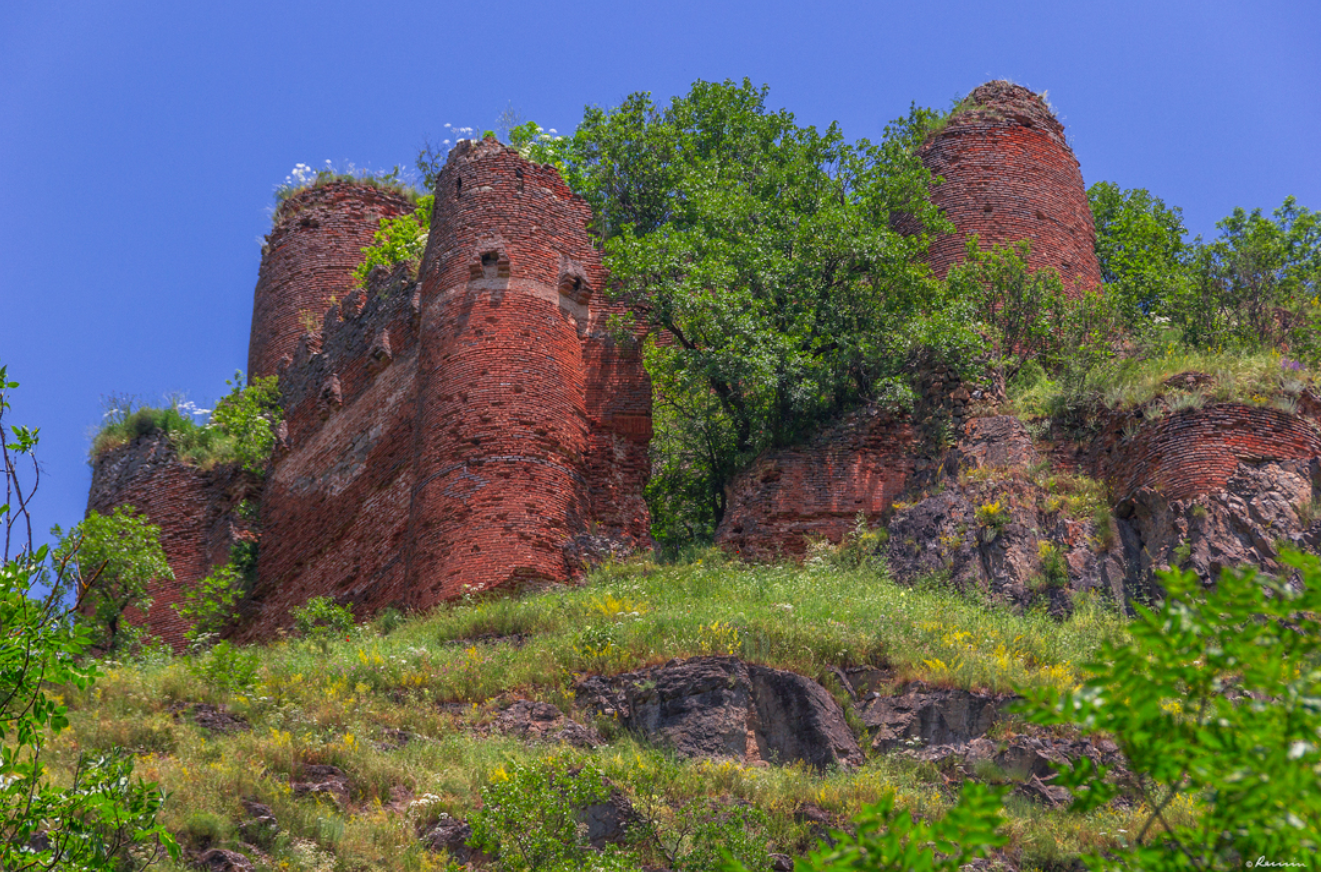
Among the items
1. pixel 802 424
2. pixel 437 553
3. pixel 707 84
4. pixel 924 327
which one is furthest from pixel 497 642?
pixel 707 84

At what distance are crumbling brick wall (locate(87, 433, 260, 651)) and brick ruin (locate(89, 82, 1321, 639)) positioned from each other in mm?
44

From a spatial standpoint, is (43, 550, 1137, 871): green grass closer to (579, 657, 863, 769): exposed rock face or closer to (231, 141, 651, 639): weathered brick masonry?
(579, 657, 863, 769): exposed rock face

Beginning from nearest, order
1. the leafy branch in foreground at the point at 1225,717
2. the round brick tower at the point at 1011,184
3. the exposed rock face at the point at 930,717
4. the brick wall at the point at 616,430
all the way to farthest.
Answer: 1. the leafy branch in foreground at the point at 1225,717
2. the exposed rock face at the point at 930,717
3. the brick wall at the point at 616,430
4. the round brick tower at the point at 1011,184

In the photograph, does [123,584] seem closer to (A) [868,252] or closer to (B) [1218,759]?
(A) [868,252]

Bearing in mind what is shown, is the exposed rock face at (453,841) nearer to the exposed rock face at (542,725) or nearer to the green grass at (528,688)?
the green grass at (528,688)

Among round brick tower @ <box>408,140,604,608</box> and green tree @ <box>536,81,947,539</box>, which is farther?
green tree @ <box>536,81,947,539</box>

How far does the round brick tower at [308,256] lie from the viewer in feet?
96.6

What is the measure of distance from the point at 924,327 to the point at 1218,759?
14.9 metres

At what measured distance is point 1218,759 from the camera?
5.08 m

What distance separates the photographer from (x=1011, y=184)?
23953 mm

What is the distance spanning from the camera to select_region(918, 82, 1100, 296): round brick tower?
23.4 m

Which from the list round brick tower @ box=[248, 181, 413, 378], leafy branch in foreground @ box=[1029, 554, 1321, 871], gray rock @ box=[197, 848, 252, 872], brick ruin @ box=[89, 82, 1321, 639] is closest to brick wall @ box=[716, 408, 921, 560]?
brick ruin @ box=[89, 82, 1321, 639]

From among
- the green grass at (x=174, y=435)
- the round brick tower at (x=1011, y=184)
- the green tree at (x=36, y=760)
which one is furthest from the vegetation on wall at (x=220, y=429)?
the green tree at (x=36, y=760)

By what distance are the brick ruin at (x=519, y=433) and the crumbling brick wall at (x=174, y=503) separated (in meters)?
0.04
